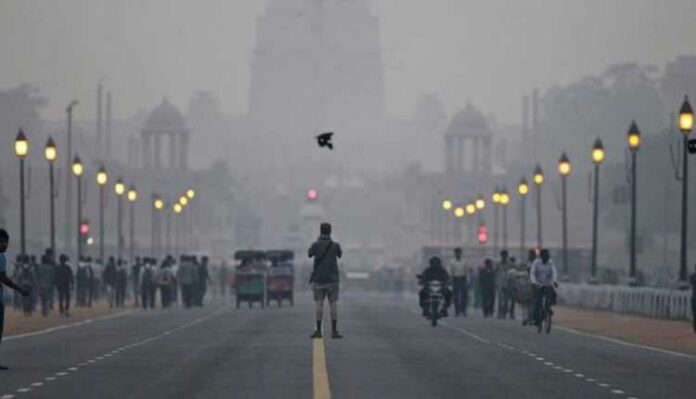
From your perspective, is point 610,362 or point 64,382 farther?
point 610,362

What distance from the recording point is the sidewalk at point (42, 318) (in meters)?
58.8

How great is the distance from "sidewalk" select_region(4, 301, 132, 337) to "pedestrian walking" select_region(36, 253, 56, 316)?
424mm

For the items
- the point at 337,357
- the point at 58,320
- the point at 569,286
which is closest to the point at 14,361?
the point at 337,357

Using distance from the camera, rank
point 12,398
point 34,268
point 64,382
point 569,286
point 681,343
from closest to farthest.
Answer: point 12,398, point 64,382, point 681,343, point 34,268, point 569,286

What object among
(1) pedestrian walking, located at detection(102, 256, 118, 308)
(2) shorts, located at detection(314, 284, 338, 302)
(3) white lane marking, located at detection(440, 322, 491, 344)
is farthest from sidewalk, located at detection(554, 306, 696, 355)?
(1) pedestrian walking, located at detection(102, 256, 118, 308)

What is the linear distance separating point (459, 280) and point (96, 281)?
2306 centimetres

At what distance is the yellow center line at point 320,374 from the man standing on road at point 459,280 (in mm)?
24546

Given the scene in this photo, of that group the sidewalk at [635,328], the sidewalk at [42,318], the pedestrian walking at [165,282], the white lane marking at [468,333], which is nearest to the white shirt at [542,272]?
the sidewalk at [635,328]

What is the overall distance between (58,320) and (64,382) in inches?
1236

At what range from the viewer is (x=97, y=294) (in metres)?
93.8

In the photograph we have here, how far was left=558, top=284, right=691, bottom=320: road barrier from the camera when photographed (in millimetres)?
66562

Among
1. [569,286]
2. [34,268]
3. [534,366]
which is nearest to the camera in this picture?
[534,366]

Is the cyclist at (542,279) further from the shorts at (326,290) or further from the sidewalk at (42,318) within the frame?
the sidewalk at (42,318)

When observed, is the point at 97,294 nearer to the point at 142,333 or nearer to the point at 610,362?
the point at 142,333
